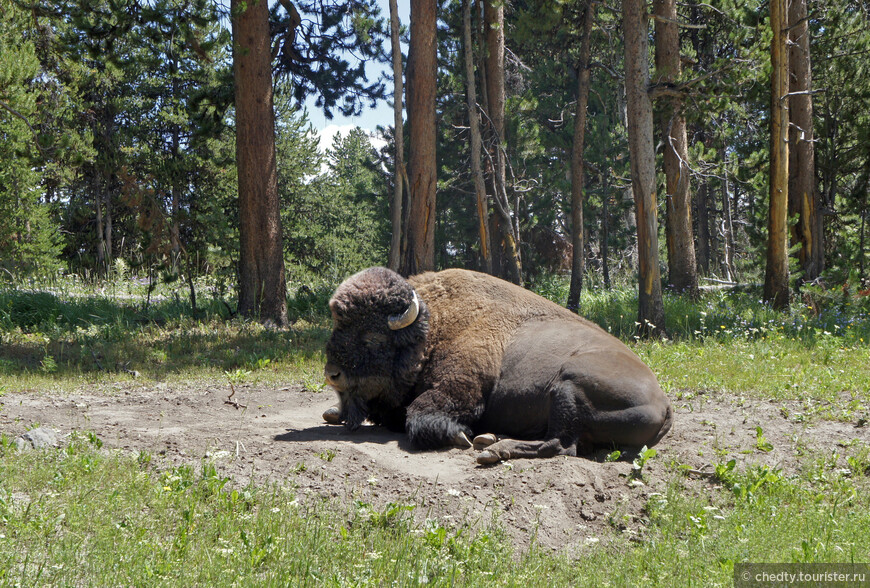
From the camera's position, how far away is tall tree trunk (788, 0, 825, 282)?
51.5ft

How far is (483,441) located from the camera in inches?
224

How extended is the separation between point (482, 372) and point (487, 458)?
1.01m

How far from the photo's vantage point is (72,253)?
33562 millimetres

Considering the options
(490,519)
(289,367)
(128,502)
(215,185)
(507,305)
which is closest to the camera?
(128,502)

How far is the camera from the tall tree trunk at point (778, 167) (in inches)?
543

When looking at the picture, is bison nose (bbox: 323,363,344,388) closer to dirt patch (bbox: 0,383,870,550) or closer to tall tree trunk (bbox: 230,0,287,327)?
dirt patch (bbox: 0,383,870,550)

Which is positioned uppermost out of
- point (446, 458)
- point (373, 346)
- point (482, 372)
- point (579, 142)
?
point (579, 142)

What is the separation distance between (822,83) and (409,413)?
16.3 m

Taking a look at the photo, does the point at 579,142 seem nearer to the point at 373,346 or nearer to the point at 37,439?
the point at 373,346

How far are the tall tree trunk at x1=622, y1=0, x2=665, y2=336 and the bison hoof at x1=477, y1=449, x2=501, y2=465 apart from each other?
686 cm

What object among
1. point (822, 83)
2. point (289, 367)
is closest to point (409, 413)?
point (289, 367)

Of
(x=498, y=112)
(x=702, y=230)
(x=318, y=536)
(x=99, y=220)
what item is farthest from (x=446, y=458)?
(x=99, y=220)

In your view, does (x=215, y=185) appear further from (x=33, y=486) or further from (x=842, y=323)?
(x=33, y=486)

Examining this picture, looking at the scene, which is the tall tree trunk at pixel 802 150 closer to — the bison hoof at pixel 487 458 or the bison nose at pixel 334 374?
the bison hoof at pixel 487 458
